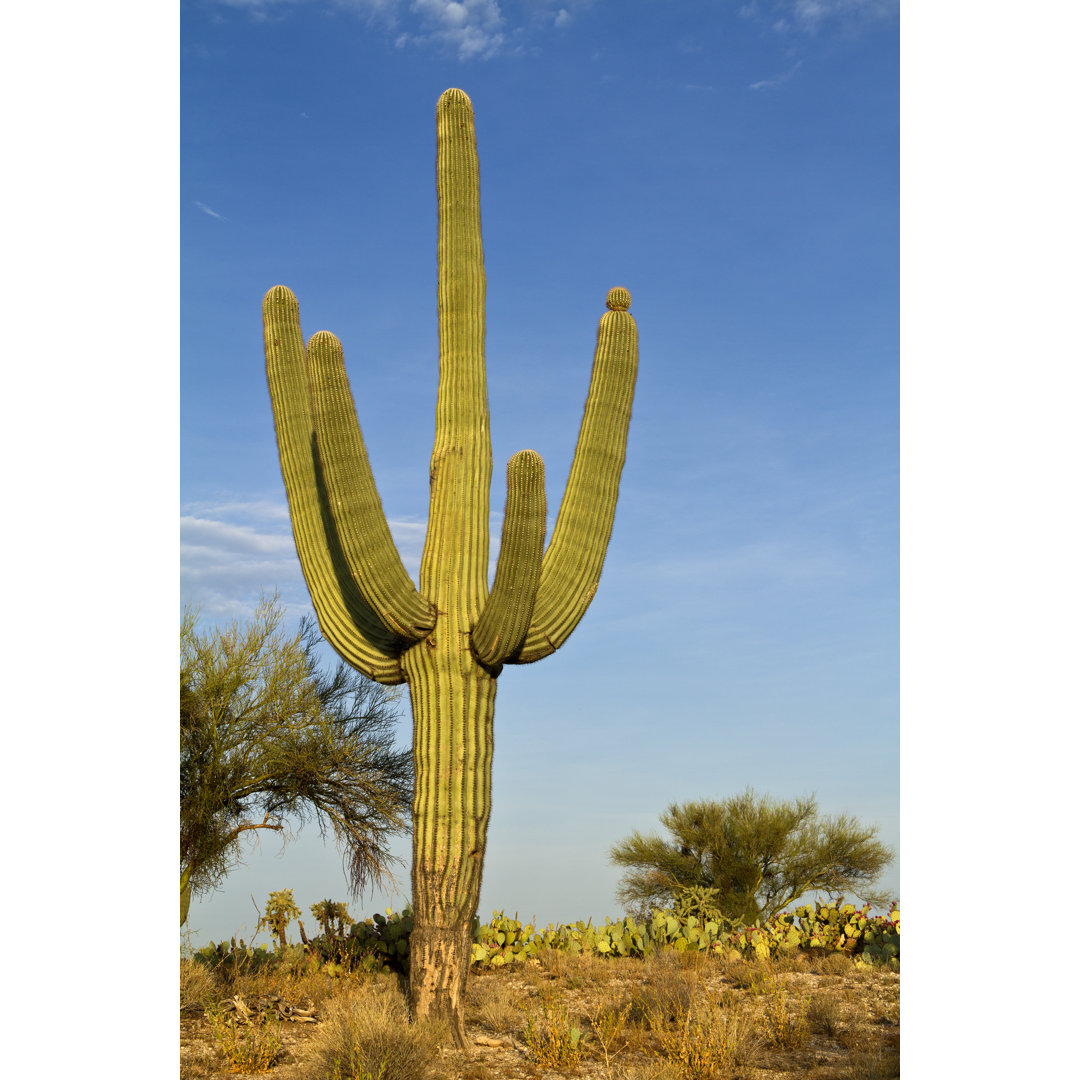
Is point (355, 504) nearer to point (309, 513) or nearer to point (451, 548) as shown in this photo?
point (451, 548)

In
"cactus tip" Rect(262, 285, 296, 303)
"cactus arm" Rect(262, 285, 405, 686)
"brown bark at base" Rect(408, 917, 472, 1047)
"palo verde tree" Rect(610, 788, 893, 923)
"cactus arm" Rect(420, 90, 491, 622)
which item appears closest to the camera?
"brown bark at base" Rect(408, 917, 472, 1047)

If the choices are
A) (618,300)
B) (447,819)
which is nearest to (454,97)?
(618,300)

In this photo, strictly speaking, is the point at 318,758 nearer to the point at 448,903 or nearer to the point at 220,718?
the point at 220,718

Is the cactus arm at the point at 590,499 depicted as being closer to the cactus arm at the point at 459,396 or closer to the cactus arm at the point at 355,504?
the cactus arm at the point at 459,396

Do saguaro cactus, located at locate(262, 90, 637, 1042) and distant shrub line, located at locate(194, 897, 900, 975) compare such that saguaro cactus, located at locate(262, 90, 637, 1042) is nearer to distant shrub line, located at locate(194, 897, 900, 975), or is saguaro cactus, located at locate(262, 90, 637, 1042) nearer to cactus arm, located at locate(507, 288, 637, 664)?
cactus arm, located at locate(507, 288, 637, 664)

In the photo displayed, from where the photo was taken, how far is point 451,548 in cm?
885

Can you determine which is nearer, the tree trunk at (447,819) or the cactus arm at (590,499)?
the tree trunk at (447,819)

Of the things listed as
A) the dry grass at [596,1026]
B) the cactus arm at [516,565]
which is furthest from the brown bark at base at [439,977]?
the cactus arm at [516,565]

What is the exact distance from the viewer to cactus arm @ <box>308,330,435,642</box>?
8.34 metres

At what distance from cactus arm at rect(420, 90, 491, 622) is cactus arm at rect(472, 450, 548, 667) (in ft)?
1.19

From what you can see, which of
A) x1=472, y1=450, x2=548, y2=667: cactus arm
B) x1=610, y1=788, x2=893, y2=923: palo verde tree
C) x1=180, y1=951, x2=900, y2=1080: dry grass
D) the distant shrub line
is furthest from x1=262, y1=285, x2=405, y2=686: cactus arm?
x1=610, y1=788, x2=893, y2=923: palo verde tree

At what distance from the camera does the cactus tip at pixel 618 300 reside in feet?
33.0

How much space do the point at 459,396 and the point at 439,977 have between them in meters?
5.01

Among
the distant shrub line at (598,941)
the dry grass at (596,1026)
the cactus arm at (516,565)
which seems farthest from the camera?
the distant shrub line at (598,941)
